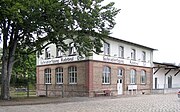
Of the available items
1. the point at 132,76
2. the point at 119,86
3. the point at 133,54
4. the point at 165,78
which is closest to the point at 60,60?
the point at 119,86

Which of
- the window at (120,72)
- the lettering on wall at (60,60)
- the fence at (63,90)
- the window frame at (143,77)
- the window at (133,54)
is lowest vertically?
the fence at (63,90)

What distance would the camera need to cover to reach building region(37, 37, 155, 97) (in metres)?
32.4

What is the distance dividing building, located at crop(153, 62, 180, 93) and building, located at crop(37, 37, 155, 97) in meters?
2.37

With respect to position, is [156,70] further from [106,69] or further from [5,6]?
[5,6]

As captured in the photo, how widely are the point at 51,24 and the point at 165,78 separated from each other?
31620 millimetres

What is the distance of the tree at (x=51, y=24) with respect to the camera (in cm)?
2088

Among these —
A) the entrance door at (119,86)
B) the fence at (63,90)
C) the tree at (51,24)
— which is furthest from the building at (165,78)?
the tree at (51,24)

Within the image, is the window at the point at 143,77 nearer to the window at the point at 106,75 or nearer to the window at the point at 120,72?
the window at the point at 120,72

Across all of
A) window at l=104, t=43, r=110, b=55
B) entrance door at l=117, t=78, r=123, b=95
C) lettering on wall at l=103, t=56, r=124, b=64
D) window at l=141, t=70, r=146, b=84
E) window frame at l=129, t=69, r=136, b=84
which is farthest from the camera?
window at l=141, t=70, r=146, b=84

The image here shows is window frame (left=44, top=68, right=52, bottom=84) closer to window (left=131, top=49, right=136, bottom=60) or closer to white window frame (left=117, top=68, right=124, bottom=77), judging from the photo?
A: white window frame (left=117, top=68, right=124, bottom=77)

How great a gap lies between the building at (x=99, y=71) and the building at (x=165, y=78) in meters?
2.37

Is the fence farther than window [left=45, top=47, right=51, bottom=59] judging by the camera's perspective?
No

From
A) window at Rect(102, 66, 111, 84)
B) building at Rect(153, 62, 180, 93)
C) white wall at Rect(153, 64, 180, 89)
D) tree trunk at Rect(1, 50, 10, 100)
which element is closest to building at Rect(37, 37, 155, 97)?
window at Rect(102, 66, 111, 84)

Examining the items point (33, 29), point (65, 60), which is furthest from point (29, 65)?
point (33, 29)
